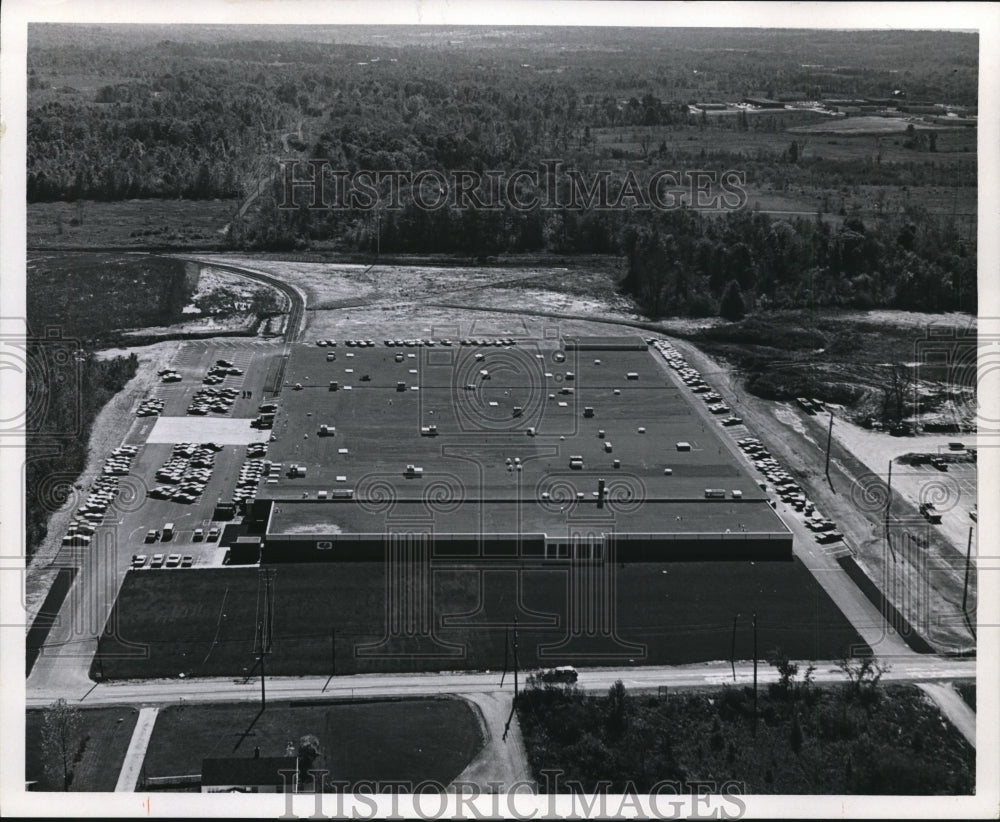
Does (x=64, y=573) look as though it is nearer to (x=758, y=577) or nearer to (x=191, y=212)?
(x=758, y=577)

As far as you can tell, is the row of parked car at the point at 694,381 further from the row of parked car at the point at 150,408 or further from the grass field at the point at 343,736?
the grass field at the point at 343,736

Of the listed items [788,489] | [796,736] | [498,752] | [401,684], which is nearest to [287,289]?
[788,489]

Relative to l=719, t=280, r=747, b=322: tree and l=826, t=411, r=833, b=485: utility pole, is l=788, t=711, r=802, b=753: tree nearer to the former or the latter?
l=826, t=411, r=833, b=485: utility pole

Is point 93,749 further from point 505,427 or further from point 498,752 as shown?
point 505,427

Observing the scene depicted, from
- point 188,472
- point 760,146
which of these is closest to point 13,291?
point 188,472

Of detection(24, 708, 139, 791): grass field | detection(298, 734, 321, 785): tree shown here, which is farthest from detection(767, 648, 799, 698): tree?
detection(24, 708, 139, 791): grass field

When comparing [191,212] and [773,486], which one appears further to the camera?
[191,212]

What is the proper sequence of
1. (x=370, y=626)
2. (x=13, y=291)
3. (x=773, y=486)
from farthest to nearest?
(x=773, y=486)
(x=370, y=626)
(x=13, y=291)
